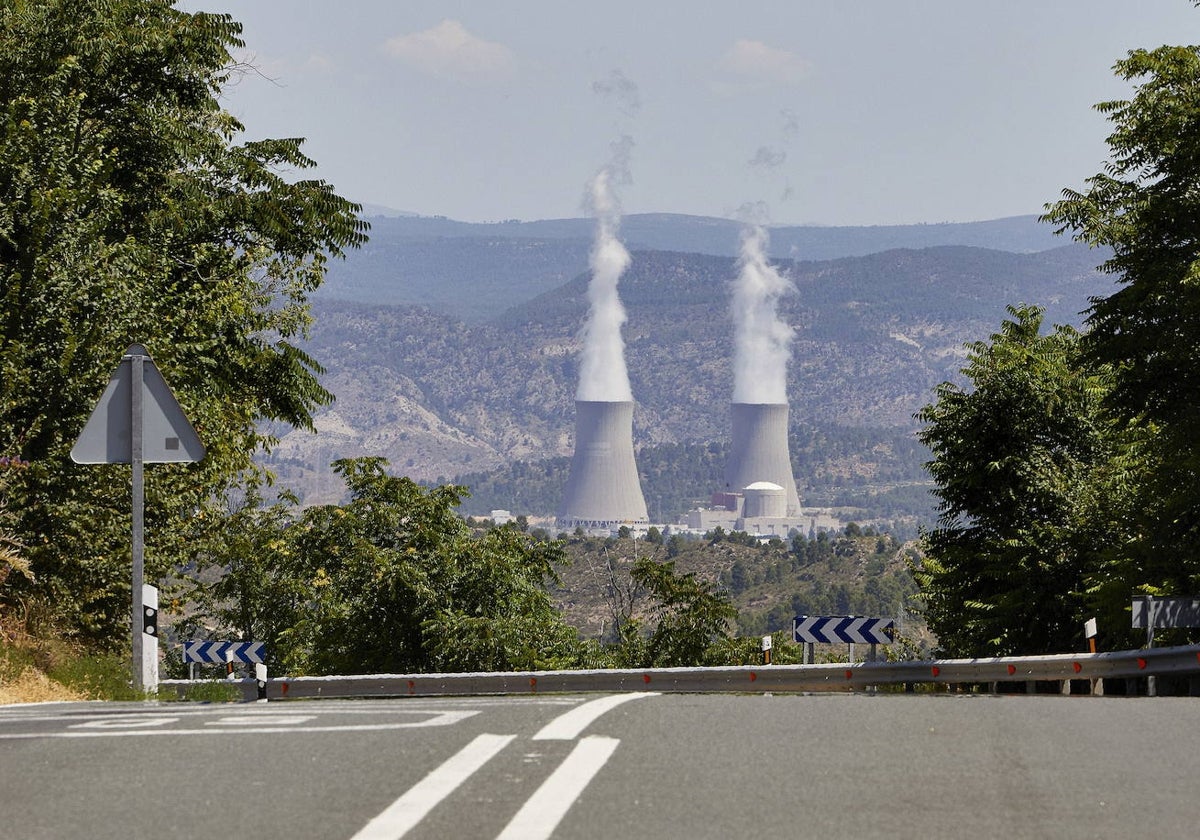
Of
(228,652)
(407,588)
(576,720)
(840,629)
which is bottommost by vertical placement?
(228,652)

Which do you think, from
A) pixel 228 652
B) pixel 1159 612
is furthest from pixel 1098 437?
pixel 1159 612

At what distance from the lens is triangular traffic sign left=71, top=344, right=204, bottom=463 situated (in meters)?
12.6

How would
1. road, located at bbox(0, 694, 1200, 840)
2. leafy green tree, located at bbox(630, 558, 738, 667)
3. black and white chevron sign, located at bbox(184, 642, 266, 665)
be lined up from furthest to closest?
1. leafy green tree, located at bbox(630, 558, 738, 667)
2. black and white chevron sign, located at bbox(184, 642, 266, 665)
3. road, located at bbox(0, 694, 1200, 840)

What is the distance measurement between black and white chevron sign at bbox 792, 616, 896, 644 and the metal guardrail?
1393cm

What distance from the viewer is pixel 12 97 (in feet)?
75.4

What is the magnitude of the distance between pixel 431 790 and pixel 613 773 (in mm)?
704

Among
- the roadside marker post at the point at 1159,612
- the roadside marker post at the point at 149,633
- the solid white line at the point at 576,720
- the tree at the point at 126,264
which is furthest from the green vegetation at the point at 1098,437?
the solid white line at the point at 576,720

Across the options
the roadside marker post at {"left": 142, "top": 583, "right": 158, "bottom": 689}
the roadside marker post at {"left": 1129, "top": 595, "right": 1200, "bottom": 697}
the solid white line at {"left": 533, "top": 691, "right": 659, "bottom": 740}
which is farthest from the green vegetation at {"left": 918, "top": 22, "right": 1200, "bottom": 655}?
the solid white line at {"left": 533, "top": 691, "right": 659, "bottom": 740}

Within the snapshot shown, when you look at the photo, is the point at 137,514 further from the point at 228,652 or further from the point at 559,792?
the point at 228,652

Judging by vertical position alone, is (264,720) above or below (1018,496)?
below

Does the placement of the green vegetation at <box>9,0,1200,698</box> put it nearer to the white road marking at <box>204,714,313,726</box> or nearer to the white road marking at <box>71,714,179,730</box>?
the white road marking at <box>71,714,179,730</box>

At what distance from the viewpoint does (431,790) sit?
585 centimetres

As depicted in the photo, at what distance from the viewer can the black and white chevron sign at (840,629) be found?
2844 centimetres

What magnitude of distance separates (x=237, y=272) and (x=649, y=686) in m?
15.1
